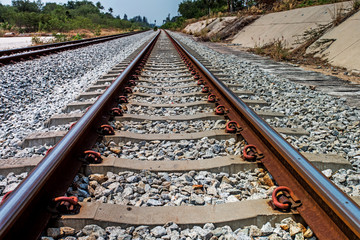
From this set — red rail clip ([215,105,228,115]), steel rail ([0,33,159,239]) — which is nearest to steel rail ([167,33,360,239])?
red rail clip ([215,105,228,115])

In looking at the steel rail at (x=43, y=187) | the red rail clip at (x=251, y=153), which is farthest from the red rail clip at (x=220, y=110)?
the steel rail at (x=43, y=187)

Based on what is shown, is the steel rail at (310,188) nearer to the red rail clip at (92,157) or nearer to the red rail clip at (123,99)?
the red rail clip at (92,157)

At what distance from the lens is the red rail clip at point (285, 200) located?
163cm

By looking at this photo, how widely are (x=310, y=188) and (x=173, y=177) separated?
932mm

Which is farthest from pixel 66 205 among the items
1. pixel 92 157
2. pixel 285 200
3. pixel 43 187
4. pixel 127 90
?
pixel 127 90

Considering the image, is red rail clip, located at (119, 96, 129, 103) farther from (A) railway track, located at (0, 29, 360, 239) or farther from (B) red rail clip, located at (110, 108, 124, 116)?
(B) red rail clip, located at (110, 108, 124, 116)

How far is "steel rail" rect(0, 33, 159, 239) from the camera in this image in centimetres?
136

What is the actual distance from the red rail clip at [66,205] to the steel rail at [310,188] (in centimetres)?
131

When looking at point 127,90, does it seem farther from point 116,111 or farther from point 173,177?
point 173,177

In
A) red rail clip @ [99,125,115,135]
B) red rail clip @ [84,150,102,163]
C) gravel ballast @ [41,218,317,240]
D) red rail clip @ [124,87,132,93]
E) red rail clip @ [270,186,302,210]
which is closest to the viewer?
gravel ballast @ [41,218,317,240]

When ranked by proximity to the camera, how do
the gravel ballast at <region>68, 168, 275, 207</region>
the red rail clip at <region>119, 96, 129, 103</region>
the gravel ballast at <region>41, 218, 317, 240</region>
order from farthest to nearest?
the red rail clip at <region>119, 96, 129, 103</region> < the gravel ballast at <region>68, 168, 275, 207</region> < the gravel ballast at <region>41, 218, 317, 240</region>

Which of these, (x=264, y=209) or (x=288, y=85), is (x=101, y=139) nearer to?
(x=264, y=209)

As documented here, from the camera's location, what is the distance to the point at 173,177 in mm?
2074

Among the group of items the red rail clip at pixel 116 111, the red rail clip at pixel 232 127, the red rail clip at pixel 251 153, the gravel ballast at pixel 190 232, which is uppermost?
the red rail clip at pixel 116 111
